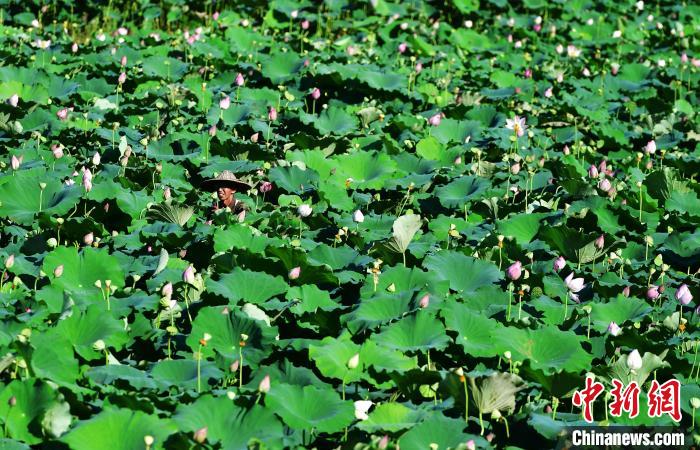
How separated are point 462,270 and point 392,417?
3.75 ft

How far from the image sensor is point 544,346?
3.34m

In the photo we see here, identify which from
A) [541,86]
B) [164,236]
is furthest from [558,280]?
[541,86]

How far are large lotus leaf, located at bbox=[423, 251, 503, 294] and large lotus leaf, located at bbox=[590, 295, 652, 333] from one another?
393mm

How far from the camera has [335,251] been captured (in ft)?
13.2

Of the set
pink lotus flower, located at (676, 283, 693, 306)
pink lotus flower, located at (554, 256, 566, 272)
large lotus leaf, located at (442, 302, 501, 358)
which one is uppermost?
large lotus leaf, located at (442, 302, 501, 358)

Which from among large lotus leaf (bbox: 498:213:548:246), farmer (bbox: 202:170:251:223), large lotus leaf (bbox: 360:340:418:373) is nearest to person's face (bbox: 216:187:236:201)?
farmer (bbox: 202:170:251:223)

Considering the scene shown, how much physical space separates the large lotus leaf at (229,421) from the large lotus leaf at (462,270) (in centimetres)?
126

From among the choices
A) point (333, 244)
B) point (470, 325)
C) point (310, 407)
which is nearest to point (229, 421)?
point (310, 407)

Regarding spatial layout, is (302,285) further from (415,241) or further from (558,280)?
(558,280)

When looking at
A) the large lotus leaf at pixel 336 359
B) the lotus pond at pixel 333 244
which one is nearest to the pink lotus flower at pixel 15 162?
the lotus pond at pixel 333 244

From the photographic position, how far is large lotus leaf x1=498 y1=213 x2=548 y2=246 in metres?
4.46

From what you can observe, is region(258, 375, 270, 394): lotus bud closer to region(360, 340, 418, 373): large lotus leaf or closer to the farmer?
region(360, 340, 418, 373): large lotus leaf

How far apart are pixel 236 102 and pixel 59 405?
11.6 feet

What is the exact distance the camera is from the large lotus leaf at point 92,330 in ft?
10.5
